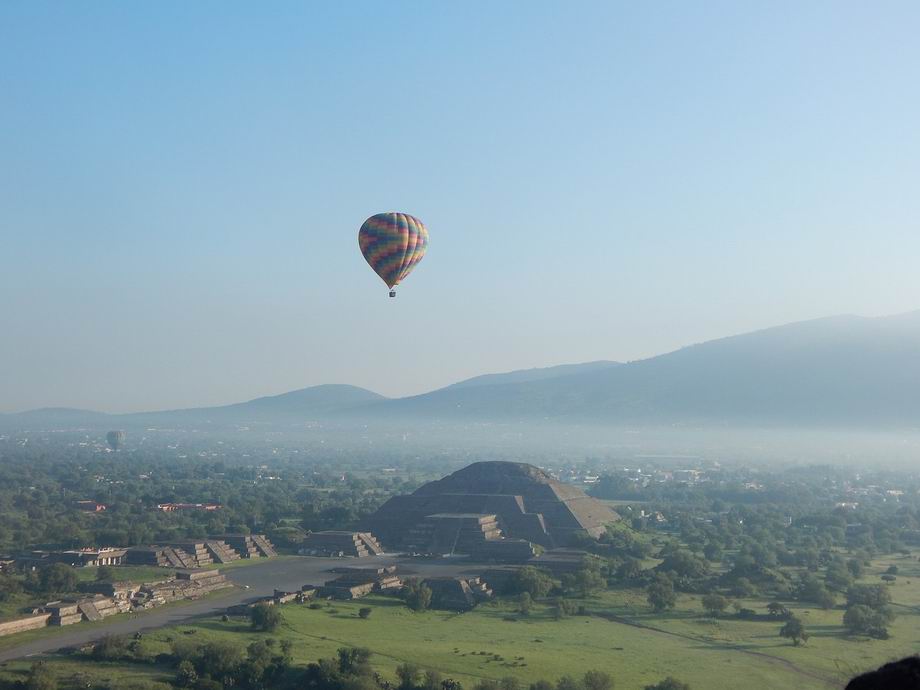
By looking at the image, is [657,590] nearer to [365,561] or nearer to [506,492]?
[365,561]

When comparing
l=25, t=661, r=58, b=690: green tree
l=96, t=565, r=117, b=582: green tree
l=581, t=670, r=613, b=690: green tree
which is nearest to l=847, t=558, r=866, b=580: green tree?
l=581, t=670, r=613, b=690: green tree

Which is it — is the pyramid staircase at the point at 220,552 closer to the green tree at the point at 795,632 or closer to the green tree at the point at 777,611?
the green tree at the point at 777,611

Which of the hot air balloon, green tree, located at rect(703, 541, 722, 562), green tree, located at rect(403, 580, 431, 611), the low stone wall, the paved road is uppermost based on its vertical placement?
the hot air balloon

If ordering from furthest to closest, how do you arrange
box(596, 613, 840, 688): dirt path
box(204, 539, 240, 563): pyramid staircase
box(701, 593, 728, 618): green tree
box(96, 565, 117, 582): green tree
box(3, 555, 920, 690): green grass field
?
box(204, 539, 240, 563): pyramid staircase, box(96, 565, 117, 582): green tree, box(701, 593, 728, 618): green tree, box(596, 613, 840, 688): dirt path, box(3, 555, 920, 690): green grass field

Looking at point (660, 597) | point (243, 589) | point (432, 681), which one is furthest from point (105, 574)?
point (660, 597)

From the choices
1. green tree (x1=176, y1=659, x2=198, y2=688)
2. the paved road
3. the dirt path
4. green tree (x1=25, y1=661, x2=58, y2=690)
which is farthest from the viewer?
the paved road

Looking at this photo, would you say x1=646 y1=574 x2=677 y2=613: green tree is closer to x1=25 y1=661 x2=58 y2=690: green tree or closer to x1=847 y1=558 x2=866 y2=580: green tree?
x1=847 y1=558 x2=866 y2=580: green tree

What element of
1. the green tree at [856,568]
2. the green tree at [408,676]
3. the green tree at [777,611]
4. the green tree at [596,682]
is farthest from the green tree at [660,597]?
the green tree at [408,676]
